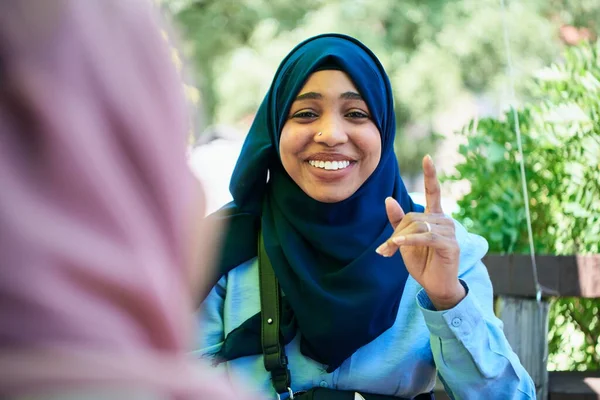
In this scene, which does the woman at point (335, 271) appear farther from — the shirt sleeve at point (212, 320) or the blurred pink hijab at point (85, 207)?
the blurred pink hijab at point (85, 207)

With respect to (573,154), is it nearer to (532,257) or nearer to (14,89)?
(532,257)

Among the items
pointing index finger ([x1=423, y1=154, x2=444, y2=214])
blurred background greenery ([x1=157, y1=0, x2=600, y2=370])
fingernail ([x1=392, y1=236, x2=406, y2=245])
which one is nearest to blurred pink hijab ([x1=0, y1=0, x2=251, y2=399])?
fingernail ([x1=392, y1=236, x2=406, y2=245])

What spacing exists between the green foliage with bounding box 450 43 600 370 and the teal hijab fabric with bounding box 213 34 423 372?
3.55 ft

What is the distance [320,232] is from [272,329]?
29 cm

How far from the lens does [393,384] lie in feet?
7.12

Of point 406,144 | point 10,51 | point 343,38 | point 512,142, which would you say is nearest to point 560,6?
point 406,144

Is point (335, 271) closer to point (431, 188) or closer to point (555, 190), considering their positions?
point (431, 188)

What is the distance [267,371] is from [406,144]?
9023 mm

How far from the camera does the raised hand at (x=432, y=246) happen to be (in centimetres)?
190

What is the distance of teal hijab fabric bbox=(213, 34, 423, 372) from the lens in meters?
2.16

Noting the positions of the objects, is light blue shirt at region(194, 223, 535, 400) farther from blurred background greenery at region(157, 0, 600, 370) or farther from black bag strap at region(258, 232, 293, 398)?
blurred background greenery at region(157, 0, 600, 370)

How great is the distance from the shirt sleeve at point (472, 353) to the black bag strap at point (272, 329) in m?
0.38

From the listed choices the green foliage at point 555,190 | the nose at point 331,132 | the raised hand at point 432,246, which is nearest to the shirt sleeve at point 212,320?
the nose at point 331,132

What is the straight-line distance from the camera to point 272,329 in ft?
7.14
